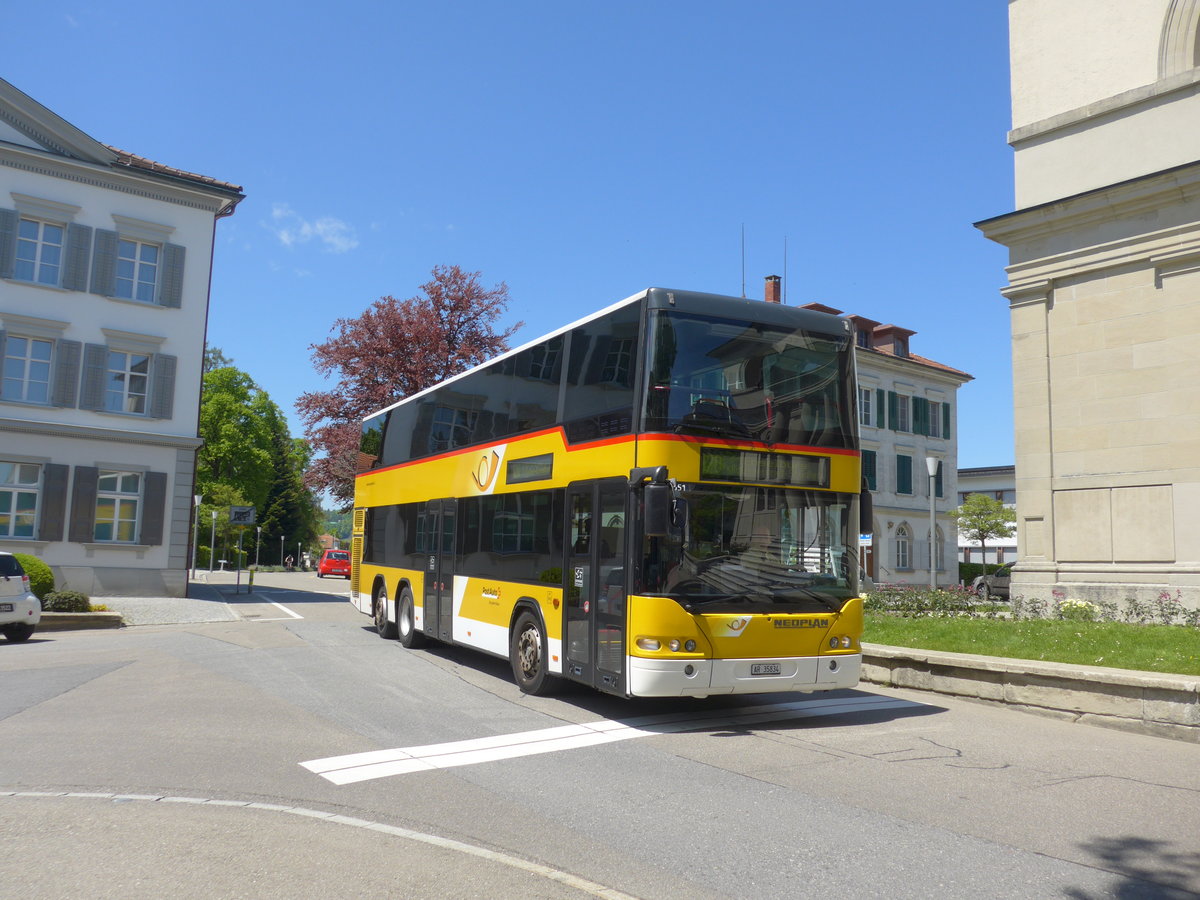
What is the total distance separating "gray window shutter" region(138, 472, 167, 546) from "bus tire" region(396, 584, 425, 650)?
49.9 feet

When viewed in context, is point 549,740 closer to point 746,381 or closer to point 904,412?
point 746,381

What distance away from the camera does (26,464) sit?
27.2 m

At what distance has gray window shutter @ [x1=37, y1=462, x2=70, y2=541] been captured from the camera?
88.8 ft

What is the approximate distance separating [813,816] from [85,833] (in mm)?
4180

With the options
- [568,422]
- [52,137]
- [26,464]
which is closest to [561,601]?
[568,422]

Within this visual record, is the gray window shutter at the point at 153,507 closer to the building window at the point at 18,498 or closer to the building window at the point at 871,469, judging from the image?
the building window at the point at 18,498

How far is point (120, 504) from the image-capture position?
28469 millimetres

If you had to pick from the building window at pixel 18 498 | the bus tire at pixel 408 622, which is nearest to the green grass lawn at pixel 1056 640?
the bus tire at pixel 408 622

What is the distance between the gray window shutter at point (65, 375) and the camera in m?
27.8

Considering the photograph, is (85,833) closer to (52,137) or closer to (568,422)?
(568,422)

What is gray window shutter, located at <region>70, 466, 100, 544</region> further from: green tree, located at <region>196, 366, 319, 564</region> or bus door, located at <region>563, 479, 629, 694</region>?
green tree, located at <region>196, 366, 319, 564</region>

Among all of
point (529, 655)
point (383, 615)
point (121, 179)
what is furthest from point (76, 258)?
point (529, 655)

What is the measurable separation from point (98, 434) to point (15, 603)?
11839 millimetres

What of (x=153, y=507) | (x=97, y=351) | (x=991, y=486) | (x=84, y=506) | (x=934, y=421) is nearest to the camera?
(x=84, y=506)
